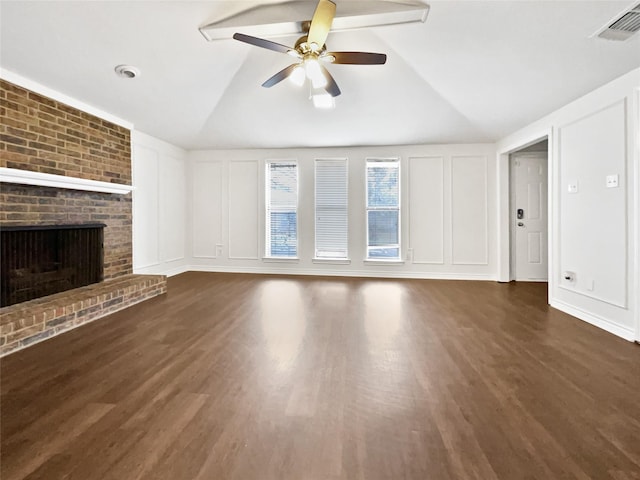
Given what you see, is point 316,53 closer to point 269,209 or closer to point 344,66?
point 344,66

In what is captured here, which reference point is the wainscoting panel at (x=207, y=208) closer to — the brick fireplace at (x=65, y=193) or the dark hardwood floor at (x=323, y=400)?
the brick fireplace at (x=65, y=193)

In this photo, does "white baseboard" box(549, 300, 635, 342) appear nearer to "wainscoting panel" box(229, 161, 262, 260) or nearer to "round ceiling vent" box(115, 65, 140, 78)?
"wainscoting panel" box(229, 161, 262, 260)

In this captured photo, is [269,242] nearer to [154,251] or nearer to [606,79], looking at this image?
[154,251]

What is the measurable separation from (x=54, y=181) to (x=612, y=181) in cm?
539

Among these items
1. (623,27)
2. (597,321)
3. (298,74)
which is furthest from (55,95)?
(597,321)

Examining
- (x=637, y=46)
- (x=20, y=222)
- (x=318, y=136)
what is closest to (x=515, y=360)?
(x=637, y=46)

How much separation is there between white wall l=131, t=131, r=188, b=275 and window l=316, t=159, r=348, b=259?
2585 mm

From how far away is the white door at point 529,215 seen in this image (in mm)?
5012

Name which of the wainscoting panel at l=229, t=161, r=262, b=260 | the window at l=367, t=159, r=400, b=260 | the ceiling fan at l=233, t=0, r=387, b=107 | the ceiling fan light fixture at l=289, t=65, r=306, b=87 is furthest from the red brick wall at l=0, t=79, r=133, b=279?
the window at l=367, t=159, r=400, b=260

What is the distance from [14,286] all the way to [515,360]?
439cm

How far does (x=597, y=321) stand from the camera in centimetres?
301

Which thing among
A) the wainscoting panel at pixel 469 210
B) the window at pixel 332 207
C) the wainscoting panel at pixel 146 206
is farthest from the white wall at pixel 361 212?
the wainscoting panel at pixel 146 206

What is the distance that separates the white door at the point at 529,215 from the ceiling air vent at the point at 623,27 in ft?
9.24

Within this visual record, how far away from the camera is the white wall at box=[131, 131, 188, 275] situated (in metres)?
4.71
